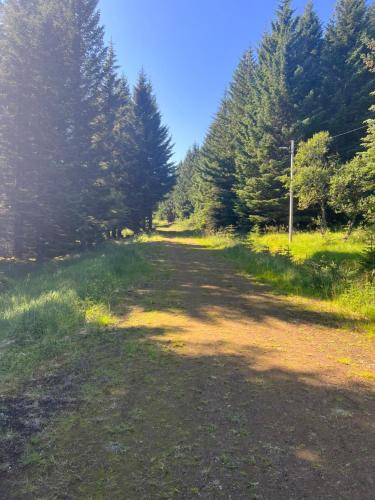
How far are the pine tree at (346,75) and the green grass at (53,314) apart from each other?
67.9 feet

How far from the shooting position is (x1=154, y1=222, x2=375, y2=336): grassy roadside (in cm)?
721

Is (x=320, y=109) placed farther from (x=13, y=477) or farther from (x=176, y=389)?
(x=13, y=477)

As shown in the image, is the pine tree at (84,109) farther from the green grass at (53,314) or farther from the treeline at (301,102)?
the treeline at (301,102)

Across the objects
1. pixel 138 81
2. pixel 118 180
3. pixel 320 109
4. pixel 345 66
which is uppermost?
pixel 138 81

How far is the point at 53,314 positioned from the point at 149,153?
27.9 meters

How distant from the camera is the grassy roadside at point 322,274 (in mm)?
7207

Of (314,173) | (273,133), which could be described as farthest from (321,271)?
(273,133)

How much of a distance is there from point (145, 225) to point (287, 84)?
19.2 meters

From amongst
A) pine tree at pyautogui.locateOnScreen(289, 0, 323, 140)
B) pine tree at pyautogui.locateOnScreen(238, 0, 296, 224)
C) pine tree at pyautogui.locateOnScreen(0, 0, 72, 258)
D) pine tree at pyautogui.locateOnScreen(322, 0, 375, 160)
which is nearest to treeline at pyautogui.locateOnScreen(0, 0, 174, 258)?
pine tree at pyautogui.locateOnScreen(0, 0, 72, 258)

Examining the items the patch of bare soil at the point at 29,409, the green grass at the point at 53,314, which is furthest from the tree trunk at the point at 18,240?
the patch of bare soil at the point at 29,409

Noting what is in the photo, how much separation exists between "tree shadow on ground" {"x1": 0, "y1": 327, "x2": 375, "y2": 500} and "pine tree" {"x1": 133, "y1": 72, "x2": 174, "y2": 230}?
2726cm

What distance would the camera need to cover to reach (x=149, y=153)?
1251 inches

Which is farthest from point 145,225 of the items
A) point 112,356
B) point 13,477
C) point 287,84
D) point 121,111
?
point 13,477

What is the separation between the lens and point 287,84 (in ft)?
72.7
